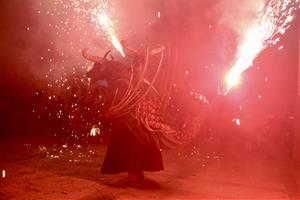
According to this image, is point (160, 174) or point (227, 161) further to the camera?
point (227, 161)

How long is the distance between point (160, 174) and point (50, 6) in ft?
24.2

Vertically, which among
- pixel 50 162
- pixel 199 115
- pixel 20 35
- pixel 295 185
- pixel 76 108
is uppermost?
pixel 20 35

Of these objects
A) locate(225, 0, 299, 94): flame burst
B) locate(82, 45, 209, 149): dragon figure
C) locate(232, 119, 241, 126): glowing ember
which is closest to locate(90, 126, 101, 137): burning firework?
locate(232, 119, 241, 126): glowing ember

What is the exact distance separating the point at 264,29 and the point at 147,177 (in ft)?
13.7

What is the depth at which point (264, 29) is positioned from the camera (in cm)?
798

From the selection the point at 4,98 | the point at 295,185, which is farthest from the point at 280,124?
the point at 4,98

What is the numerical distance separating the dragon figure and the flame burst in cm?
132

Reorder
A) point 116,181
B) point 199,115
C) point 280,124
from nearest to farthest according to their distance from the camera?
point 199,115 → point 116,181 → point 280,124

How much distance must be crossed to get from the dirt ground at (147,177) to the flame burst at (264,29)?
2.24 meters

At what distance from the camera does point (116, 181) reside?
724 cm

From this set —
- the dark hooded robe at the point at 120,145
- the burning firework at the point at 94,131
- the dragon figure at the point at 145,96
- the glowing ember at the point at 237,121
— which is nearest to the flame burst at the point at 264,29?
the dragon figure at the point at 145,96

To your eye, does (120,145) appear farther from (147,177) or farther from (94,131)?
(94,131)

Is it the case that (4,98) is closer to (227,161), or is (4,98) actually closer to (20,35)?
(20,35)

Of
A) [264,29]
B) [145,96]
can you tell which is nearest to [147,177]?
[145,96]
